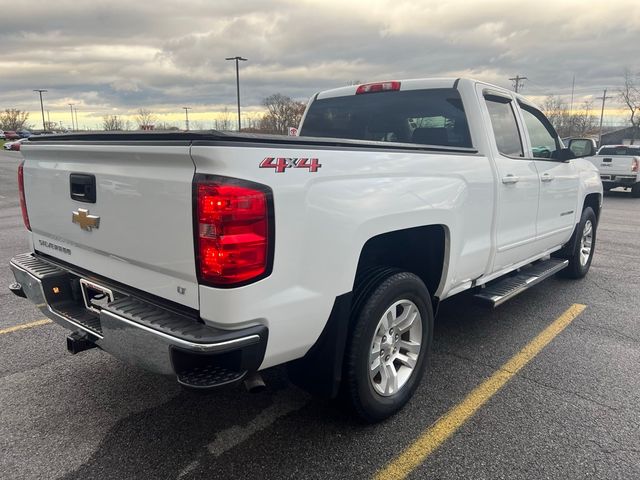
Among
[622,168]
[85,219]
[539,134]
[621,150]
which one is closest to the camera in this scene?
[85,219]

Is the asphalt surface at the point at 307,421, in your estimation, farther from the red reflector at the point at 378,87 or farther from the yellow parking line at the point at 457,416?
the red reflector at the point at 378,87

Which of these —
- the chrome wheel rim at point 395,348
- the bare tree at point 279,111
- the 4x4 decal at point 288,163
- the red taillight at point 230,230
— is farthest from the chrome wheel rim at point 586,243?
the bare tree at point 279,111

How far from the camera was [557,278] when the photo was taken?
605 cm

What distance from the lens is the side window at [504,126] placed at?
3898 millimetres

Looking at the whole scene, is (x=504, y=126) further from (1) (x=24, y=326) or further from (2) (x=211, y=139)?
(1) (x=24, y=326)

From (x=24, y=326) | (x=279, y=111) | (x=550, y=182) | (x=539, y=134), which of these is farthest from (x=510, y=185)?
(x=279, y=111)

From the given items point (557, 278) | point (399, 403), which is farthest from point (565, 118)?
point (399, 403)

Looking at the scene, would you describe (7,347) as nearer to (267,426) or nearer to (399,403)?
(267,426)

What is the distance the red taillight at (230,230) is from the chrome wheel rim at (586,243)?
16.7ft

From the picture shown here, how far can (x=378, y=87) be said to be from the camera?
418 centimetres

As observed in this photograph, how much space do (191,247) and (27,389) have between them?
201 centimetres

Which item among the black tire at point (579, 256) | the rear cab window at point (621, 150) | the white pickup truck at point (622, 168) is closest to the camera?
the black tire at point (579, 256)

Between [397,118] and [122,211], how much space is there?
8.15 feet


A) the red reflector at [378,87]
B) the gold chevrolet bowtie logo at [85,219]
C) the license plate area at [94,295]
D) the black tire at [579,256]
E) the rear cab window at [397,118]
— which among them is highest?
the red reflector at [378,87]
